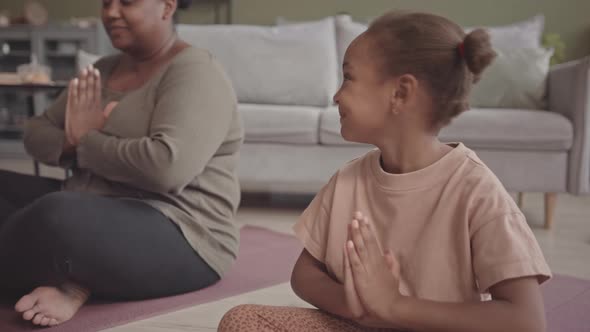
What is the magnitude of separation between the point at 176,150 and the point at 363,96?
25.1 inches

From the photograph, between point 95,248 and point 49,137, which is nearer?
point 95,248

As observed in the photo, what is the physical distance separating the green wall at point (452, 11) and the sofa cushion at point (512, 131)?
171 centimetres

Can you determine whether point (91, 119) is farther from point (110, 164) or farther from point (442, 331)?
point (442, 331)

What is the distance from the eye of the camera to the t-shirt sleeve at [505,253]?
0.82 m

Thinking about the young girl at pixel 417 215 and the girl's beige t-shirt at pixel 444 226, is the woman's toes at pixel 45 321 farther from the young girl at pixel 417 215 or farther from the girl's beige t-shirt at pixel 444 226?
the girl's beige t-shirt at pixel 444 226

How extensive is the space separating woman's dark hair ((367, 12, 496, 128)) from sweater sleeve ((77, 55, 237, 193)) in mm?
668

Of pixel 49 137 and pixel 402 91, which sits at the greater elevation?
pixel 402 91

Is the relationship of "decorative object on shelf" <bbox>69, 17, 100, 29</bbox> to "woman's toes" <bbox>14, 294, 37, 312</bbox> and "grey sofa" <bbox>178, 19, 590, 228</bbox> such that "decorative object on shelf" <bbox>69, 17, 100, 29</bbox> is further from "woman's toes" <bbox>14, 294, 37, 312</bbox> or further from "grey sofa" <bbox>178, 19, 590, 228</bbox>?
"woman's toes" <bbox>14, 294, 37, 312</bbox>

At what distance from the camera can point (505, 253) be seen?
828mm

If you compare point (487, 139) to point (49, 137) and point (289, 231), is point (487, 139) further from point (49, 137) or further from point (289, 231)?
point (49, 137)

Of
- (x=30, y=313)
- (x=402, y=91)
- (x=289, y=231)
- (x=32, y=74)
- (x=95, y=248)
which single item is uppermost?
(x=402, y=91)

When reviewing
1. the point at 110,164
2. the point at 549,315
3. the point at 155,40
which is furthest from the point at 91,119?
the point at 549,315

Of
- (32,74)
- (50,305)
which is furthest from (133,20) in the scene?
(32,74)

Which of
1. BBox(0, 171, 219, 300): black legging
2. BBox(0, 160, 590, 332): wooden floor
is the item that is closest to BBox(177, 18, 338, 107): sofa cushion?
BBox(0, 160, 590, 332): wooden floor
